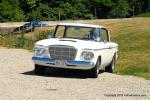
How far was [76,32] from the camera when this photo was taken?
18031 millimetres

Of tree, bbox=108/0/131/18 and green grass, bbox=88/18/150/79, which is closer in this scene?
green grass, bbox=88/18/150/79

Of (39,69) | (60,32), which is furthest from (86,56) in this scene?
(60,32)

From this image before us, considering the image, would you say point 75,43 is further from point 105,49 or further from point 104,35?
point 104,35

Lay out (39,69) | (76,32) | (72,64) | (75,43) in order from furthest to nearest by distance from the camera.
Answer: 1. (76,32)
2. (39,69)
3. (75,43)
4. (72,64)

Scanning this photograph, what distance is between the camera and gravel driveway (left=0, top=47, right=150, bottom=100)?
492 inches

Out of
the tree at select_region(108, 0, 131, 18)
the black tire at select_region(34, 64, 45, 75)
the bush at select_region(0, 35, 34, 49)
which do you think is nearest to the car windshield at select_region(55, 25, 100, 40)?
the black tire at select_region(34, 64, 45, 75)

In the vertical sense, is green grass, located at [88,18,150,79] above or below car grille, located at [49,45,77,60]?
below

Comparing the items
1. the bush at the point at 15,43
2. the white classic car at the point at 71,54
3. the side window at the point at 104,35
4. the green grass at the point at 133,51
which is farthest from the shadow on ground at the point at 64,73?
the bush at the point at 15,43

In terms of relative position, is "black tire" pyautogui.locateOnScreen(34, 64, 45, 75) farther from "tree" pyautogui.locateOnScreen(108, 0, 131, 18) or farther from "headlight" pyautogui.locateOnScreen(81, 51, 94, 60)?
"tree" pyautogui.locateOnScreen(108, 0, 131, 18)

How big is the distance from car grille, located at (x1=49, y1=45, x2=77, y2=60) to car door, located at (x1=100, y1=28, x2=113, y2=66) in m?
1.28

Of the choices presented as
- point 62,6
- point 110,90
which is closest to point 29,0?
point 62,6

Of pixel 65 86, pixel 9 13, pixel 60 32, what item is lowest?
pixel 9 13

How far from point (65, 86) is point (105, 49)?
3.85 meters

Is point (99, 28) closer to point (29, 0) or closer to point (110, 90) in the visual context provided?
point (110, 90)
